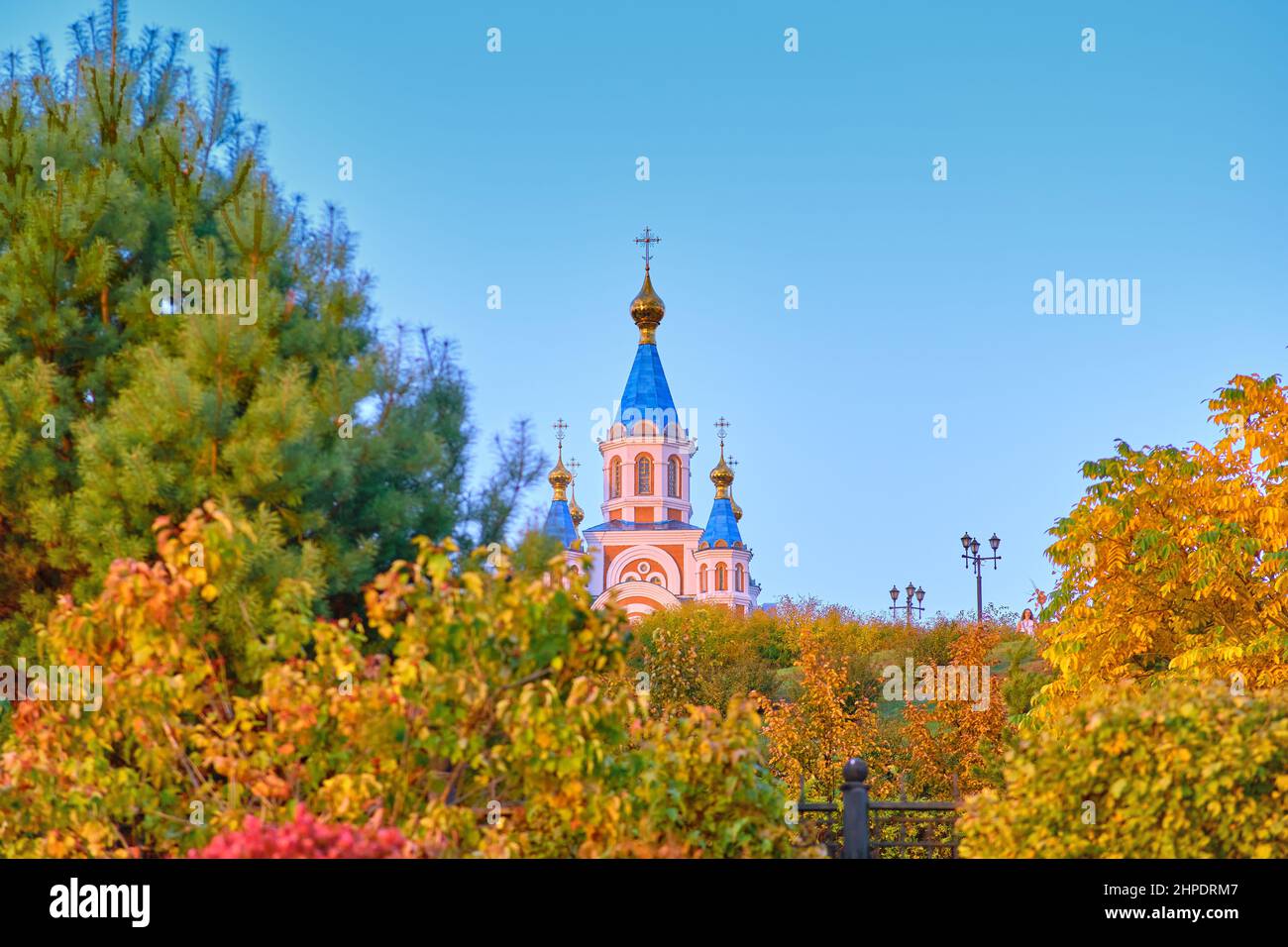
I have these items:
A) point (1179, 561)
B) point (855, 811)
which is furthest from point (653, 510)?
point (855, 811)

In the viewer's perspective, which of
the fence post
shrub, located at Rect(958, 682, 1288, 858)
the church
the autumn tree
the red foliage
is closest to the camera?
the red foliage

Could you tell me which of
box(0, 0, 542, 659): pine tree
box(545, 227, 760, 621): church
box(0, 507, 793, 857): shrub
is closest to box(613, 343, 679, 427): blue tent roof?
box(545, 227, 760, 621): church

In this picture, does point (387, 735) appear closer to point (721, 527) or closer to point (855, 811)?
point (855, 811)

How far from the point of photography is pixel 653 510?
212 ft

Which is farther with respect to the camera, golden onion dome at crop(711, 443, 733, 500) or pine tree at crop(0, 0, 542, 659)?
golden onion dome at crop(711, 443, 733, 500)

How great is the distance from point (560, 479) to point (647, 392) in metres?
6.23

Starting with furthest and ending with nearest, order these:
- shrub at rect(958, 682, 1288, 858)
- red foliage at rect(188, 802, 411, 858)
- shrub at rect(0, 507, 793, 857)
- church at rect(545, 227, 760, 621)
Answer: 1. church at rect(545, 227, 760, 621)
2. shrub at rect(958, 682, 1288, 858)
3. shrub at rect(0, 507, 793, 857)
4. red foliage at rect(188, 802, 411, 858)

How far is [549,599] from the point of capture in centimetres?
733

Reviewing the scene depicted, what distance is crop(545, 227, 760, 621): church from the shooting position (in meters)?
62.1

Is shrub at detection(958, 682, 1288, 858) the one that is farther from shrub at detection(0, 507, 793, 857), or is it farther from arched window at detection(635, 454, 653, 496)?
arched window at detection(635, 454, 653, 496)

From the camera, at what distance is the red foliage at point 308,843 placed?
6.44m

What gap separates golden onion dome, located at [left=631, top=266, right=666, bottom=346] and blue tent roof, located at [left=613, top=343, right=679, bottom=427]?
0.46m
